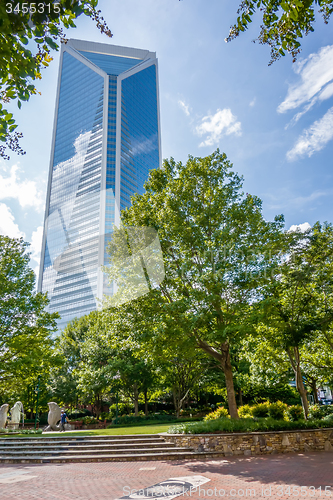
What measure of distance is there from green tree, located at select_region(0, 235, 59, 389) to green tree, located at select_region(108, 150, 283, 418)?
7.88m

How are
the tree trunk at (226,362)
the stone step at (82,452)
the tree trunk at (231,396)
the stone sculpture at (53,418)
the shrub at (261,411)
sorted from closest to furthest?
1. the stone step at (82,452)
2. the tree trunk at (231,396)
3. the tree trunk at (226,362)
4. the shrub at (261,411)
5. the stone sculpture at (53,418)

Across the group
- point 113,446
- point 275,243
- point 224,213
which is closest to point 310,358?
point 275,243

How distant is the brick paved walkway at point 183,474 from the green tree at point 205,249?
14.5ft

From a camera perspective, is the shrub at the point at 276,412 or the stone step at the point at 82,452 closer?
the stone step at the point at 82,452

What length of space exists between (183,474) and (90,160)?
143 meters

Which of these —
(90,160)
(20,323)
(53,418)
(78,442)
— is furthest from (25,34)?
(90,160)

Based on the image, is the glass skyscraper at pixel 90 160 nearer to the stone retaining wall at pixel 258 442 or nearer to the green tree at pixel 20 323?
the green tree at pixel 20 323

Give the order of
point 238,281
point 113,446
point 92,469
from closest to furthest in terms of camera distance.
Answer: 1. point 92,469
2. point 113,446
3. point 238,281

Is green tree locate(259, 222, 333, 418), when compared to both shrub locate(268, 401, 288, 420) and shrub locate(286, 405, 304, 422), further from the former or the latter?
shrub locate(268, 401, 288, 420)

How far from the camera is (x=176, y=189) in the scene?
52.5ft

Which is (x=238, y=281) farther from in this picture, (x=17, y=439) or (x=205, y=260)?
(x=17, y=439)

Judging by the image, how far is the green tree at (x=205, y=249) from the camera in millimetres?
13602

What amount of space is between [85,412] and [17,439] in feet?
78.1

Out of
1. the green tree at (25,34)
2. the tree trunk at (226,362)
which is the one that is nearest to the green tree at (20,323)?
the tree trunk at (226,362)
